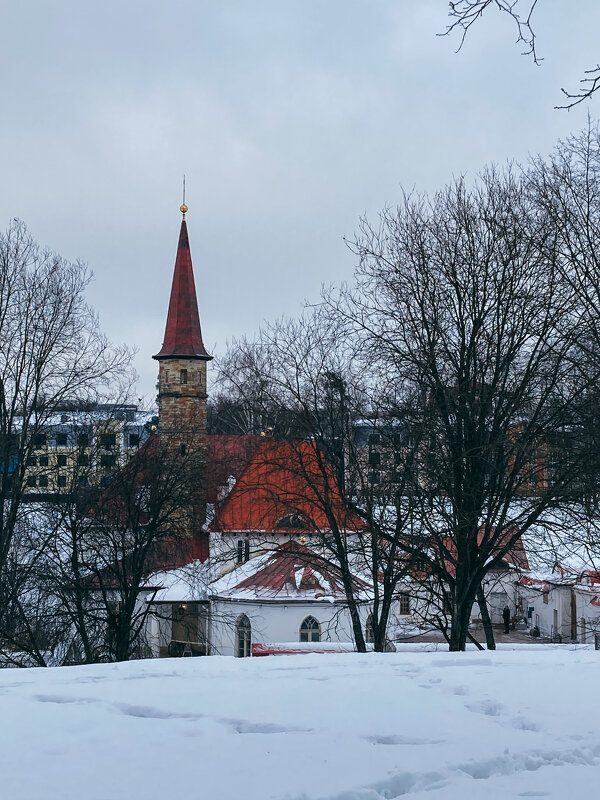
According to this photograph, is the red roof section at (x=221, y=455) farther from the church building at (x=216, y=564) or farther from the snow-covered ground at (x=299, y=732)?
the snow-covered ground at (x=299, y=732)

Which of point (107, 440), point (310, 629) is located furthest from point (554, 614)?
point (107, 440)

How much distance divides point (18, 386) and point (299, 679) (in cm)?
1637

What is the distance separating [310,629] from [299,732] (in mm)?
33387

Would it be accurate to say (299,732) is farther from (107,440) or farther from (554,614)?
(554,614)

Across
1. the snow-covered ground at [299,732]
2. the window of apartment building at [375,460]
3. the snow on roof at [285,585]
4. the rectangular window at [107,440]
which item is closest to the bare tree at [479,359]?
the window of apartment building at [375,460]

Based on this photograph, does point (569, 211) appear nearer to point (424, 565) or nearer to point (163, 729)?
point (424, 565)

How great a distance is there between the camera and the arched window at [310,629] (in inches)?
1487

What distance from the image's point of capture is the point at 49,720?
18.6 feet

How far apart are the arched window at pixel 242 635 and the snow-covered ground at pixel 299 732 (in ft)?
105

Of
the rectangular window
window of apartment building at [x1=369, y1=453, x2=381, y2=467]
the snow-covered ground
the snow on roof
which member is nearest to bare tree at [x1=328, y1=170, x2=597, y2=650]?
window of apartment building at [x1=369, y1=453, x2=381, y2=467]

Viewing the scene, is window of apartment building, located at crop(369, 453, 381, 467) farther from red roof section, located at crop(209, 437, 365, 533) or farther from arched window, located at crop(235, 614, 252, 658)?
arched window, located at crop(235, 614, 252, 658)

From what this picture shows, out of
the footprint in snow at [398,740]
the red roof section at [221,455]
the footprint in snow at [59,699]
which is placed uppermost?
the red roof section at [221,455]

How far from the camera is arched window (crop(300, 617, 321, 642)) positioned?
37781 mm

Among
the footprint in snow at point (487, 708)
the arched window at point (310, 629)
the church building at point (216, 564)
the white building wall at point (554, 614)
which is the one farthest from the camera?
the white building wall at point (554, 614)
